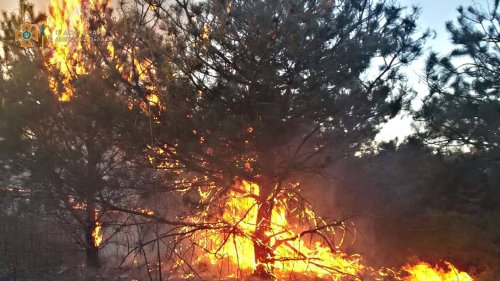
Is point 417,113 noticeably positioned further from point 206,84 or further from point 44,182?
point 44,182

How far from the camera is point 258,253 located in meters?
8.45

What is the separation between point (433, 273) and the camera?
1034 cm

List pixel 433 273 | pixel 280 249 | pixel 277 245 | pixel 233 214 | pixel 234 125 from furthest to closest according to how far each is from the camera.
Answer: pixel 433 273 → pixel 233 214 → pixel 280 249 → pixel 277 245 → pixel 234 125

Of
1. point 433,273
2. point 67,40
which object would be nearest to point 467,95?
point 433,273

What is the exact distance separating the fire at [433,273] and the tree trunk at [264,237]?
4.00 m

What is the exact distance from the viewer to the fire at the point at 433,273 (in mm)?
9975

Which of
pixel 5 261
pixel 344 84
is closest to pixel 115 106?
pixel 344 84

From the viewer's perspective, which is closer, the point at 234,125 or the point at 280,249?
the point at 234,125

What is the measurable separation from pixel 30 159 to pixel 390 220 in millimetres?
8262
